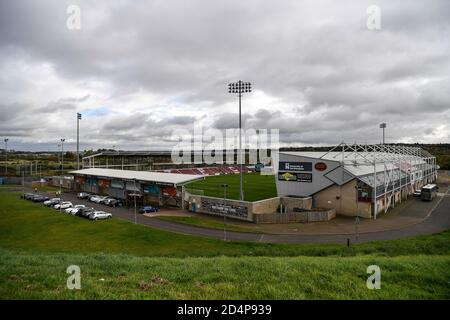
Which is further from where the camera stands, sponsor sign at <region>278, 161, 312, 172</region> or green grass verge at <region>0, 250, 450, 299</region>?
sponsor sign at <region>278, 161, 312, 172</region>

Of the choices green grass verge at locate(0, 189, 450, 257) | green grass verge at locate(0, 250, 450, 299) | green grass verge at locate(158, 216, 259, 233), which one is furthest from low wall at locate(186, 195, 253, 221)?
green grass verge at locate(0, 250, 450, 299)

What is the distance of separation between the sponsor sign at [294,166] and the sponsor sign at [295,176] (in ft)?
2.01

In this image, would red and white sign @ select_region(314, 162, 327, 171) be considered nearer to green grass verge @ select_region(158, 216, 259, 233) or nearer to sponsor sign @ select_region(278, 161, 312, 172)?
sponsor sign @ select_region(278, 161, 312, 172)

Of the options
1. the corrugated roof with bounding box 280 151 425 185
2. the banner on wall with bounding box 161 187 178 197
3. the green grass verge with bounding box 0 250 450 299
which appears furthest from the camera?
the banner on wall with bounding box 161 187 178 197

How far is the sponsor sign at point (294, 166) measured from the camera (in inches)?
1677

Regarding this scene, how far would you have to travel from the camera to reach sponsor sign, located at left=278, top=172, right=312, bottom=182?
42656 mm

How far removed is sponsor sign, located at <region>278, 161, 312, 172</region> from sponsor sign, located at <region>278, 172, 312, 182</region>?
0.61m

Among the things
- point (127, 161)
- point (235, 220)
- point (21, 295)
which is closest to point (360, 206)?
point (235, 220)

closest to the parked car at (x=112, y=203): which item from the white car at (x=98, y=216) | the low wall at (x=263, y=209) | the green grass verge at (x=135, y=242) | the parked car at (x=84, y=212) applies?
the parked car at (x=84, y=212)

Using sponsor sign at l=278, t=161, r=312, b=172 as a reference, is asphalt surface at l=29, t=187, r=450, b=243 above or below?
below

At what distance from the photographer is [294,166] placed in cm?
4372

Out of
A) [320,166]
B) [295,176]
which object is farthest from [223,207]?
[320,166]

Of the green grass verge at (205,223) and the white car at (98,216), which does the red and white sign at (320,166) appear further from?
the white car at (98,216)
